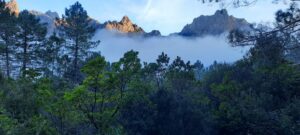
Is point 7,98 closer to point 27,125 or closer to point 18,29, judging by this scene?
point 27,125

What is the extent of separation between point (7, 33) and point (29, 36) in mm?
2413

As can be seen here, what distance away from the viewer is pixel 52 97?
14258mm

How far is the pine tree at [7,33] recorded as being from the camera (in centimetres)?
3297

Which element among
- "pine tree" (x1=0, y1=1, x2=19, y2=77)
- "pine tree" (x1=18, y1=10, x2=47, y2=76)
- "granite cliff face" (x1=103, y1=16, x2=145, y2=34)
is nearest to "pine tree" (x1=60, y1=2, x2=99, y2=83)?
"pine tree" (x1=18, y1=10, x2=47, y2=76)

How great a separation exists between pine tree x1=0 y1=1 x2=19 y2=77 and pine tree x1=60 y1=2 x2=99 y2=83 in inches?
227

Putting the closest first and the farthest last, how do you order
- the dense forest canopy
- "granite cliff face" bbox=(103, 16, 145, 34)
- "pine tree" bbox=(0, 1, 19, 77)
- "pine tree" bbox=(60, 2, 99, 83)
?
1. the dense forest canopy
2. "pine tree" bbox=(0, 1, 19, 77)
3. "pine tree" bbox=(60, 2, 99, 83)
4. "granite cliff face" bbox=(103, 16, 145, 34)

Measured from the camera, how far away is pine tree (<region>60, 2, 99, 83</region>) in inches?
1596

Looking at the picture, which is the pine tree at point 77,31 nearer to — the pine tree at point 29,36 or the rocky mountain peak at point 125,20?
the pine tree at point 29,36

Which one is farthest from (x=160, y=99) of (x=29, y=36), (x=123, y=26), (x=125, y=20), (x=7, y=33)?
(x=123, y=26)

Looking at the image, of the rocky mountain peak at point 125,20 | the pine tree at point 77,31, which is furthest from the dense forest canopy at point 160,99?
the rocky mountain peak at point 125,20

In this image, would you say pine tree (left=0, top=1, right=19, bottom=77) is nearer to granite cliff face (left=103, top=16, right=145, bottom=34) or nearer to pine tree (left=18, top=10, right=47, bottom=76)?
pine tree (left=18, top=10, right=47, bottom=76)

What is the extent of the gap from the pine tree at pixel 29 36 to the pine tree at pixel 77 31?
2962 millimetres

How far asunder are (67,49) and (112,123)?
26.3 metres

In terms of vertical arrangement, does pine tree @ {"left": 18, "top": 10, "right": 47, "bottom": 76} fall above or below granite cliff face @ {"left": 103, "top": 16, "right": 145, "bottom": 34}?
below
